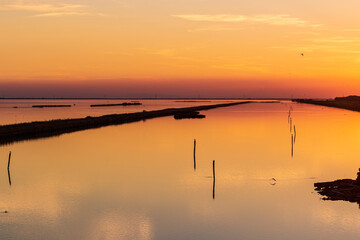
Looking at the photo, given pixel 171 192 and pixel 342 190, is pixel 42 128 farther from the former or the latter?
pixel 342 190

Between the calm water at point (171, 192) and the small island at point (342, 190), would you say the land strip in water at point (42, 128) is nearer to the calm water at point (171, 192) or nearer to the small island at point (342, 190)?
the calm water at point (171, 192)

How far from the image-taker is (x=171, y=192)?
24.5m

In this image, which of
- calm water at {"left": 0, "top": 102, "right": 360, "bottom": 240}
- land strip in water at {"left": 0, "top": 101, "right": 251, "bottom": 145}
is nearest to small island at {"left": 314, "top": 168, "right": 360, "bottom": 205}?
calm water at {"left": 0, "top": 102, "right": 360, "bottom": 240}

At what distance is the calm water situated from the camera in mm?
17969

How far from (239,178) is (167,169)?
229 inches

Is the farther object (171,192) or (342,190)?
(171,192)

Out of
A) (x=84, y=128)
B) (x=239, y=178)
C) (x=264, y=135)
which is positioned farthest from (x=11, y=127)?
(x=239, y=178)

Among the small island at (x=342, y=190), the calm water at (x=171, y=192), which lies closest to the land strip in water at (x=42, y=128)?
the calm water at (x=171, y=192)

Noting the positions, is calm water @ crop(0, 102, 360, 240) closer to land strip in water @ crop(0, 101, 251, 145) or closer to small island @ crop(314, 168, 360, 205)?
small island @ crop(314, 168, 360, 205)

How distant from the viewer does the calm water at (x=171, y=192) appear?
17969 millimetres

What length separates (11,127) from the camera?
177 ft

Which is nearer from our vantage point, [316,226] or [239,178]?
[316,226]

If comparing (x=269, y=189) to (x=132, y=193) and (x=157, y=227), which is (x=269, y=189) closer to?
(x=132, y=193)

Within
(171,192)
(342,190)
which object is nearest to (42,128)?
(171,192)
